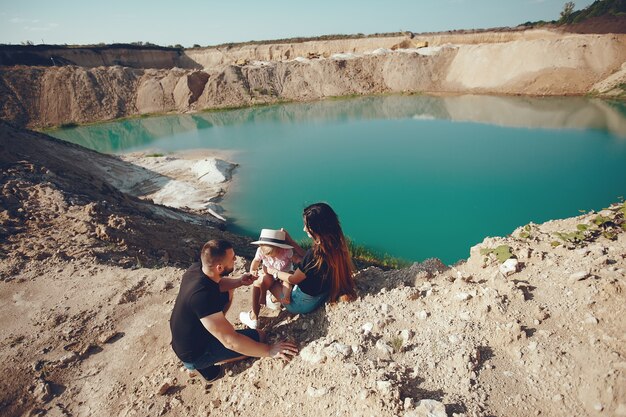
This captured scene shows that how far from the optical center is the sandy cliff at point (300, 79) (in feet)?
115

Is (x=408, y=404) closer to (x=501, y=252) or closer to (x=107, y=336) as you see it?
(x=501, y=252)

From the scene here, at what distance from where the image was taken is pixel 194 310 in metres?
3.33

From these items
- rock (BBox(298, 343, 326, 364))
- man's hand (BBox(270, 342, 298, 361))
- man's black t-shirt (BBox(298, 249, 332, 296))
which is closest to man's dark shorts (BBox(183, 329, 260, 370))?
man's hand (BBox(270, 342, 298, 361))

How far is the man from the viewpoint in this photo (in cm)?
333

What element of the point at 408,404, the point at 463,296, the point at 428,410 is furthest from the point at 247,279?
the point at 463,296

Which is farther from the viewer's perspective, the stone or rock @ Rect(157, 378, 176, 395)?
rock @ Rect(157, 378, 176, 395)

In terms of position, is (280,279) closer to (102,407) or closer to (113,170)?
(102,407)

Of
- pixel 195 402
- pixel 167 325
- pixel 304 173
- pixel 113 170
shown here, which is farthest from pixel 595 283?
pixel 113 170

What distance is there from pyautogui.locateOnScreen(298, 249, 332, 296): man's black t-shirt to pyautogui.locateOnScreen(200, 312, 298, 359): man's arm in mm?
645

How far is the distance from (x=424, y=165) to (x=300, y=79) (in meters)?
32.0

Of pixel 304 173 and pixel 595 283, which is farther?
pixel 304 173

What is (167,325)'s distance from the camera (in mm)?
4887

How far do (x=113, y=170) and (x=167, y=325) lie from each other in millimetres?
15584

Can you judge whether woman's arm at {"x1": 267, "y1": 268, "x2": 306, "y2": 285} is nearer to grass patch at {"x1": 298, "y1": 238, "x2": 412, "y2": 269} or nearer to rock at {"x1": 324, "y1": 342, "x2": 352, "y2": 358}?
rock at {"x1": 324, "y1": 342, "x2": 352, "y2": 358}
